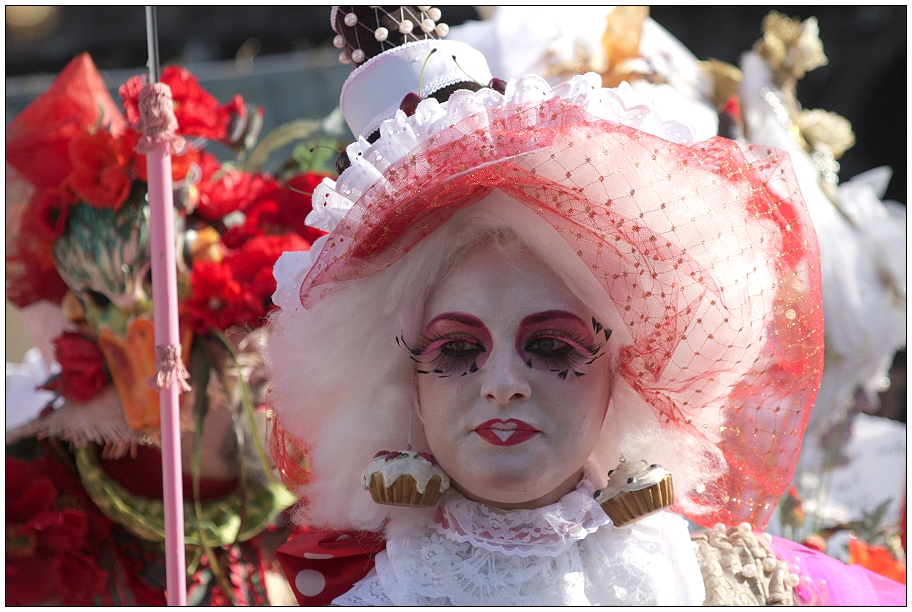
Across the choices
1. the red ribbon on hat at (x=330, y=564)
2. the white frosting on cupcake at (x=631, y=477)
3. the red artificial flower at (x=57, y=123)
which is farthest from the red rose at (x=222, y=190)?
the white frosting on cupcake at (x=631, y=477)

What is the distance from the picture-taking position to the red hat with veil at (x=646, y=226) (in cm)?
134

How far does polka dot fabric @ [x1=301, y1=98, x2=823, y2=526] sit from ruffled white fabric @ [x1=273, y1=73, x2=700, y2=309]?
0.03 m

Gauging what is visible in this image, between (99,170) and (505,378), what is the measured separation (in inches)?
54.8

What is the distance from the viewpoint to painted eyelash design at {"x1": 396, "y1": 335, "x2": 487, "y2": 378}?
142cm

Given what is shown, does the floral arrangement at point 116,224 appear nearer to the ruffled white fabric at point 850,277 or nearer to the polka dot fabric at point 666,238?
the polka dot fabric at point 666,238

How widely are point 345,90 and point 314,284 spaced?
1.41ft

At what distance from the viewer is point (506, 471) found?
4.47 feet

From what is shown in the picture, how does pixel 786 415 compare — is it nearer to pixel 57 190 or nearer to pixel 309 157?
pixel 309 157

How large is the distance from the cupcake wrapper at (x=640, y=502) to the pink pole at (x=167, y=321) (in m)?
0.75

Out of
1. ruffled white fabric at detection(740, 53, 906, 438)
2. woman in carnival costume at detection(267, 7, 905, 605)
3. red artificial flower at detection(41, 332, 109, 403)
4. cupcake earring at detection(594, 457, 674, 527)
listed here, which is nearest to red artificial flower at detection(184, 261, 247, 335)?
red artificial flower at detection(41, 332, 109, 403)

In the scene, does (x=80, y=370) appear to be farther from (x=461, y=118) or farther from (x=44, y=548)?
(x=461, y=118)

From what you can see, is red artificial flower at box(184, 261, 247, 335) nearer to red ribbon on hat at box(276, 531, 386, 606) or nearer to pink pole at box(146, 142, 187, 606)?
pink pole at box(146, 142, 187, 606)

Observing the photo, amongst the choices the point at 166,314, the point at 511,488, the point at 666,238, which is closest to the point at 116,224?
the point at 166,314

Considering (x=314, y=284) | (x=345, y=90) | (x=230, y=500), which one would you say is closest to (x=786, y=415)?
(x=314, y=284)
